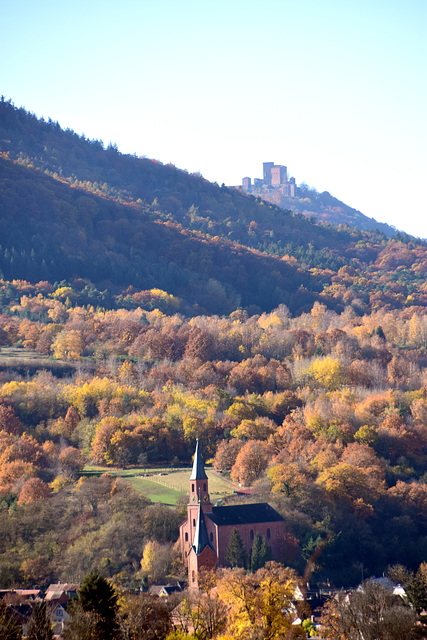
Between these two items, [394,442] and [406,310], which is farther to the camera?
[406,310]

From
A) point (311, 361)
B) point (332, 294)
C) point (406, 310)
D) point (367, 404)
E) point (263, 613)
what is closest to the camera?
point (263, 613)

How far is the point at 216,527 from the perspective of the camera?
80.6m

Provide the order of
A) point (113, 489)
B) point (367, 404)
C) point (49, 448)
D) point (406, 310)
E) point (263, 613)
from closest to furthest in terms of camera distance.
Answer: point (263, 613) < point (113, 489) < point (49, 448) < point (367, 404) < point (406, 310)

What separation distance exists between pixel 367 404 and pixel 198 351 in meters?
29.1

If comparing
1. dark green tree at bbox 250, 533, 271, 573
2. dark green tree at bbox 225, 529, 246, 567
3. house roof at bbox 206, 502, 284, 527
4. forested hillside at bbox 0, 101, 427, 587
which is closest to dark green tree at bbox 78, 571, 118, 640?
forested hillside at bbox 0, 101, 427, 587

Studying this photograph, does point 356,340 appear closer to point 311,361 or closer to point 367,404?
point 311,361

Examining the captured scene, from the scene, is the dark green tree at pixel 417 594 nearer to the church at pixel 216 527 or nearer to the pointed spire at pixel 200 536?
the church at pixel 216 527

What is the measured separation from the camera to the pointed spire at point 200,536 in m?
79.4

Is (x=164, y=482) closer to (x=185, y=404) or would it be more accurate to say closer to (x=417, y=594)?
(x=185, y=404)

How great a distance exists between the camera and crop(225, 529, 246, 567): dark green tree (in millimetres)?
79312

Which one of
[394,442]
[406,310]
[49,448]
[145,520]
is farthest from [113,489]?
[406,310]

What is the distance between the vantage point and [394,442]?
343 feet

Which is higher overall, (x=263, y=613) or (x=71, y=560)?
(x=263, y=613)

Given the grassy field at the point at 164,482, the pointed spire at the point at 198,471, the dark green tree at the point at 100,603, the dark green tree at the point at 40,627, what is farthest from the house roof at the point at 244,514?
the dark green tree at the point at 40,627
